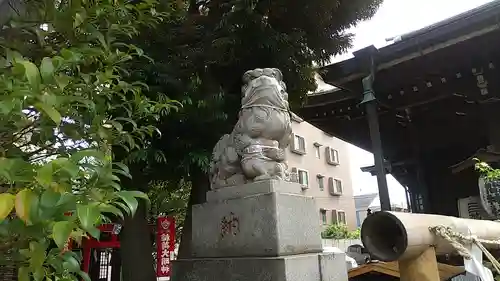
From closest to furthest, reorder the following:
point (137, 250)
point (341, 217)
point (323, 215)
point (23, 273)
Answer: point (23, 273)
point (137, 250)
point (323, 215)
point (341, 217)

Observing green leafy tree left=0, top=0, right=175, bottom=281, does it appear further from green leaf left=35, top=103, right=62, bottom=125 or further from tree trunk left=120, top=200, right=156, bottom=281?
tree trunk left=120, top=200, right=156, bottom=281

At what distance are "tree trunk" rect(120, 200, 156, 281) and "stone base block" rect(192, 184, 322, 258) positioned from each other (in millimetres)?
2774

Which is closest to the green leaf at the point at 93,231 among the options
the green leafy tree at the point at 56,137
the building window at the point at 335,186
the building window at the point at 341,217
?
the green leafy tree at the point at 56,137

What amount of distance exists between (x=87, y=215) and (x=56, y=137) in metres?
1.22

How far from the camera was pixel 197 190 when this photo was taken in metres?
6.84

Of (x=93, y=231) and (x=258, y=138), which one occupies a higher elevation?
(x=258, y=138)

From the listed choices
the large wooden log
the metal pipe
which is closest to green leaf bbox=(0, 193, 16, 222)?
the large wooden log

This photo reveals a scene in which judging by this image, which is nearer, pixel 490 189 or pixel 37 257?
pixel 37 257

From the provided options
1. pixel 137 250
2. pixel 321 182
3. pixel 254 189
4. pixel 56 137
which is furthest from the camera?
pixel 321 182

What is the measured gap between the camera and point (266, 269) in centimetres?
314

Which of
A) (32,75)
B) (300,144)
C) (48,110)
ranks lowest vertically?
(48,110)

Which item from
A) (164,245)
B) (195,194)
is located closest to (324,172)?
(164,245)

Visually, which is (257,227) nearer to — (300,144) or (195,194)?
(195,194)

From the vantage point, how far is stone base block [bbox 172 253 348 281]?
10.2 feet
